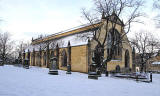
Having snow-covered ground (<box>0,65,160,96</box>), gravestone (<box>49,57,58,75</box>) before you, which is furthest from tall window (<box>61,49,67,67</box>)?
snow-covered ground (<box>0,65,160,96</box>)

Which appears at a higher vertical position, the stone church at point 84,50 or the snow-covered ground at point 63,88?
the stone church at point 84,50

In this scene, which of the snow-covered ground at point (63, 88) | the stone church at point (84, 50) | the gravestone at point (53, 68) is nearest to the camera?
the snow-covered ground at point (63, 88)

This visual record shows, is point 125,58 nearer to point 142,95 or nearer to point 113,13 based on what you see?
point 113,13

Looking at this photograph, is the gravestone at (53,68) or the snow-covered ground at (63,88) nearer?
the snow-covered ground at (63,88)

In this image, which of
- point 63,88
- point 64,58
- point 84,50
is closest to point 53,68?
point 84,50

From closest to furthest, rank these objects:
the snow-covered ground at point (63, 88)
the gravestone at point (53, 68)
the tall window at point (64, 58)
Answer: the snow-covered ground at point (63, 88)
the gravestone at point (53, 68)
the tall window at point (64, 58)

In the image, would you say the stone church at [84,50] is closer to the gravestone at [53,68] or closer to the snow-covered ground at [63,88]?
the gravestone at [53,68]

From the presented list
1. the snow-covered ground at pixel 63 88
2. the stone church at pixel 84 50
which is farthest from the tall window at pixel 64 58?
the snow-covered ground at pixel 63 88

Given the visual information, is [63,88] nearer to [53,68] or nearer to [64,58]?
[53,68]

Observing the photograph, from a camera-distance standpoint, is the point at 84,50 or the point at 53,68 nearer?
the point at 53,68

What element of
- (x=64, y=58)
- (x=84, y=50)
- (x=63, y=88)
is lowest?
(x=63, y=88)

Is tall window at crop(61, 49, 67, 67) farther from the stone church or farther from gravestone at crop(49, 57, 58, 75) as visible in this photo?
gravestone at crop(49, 57, 58, 75)

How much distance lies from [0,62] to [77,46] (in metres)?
18.0

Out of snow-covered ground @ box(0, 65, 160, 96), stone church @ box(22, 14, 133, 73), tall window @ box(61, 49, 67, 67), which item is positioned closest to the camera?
snow-covered ground @ box(0, 65, 160, 96)
